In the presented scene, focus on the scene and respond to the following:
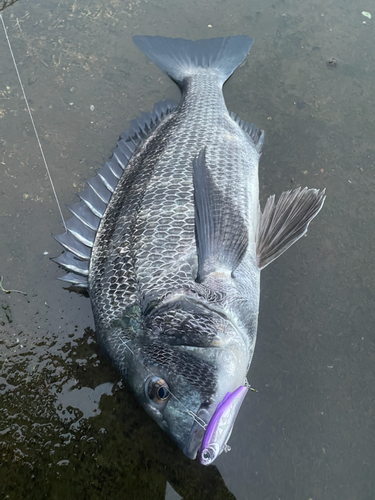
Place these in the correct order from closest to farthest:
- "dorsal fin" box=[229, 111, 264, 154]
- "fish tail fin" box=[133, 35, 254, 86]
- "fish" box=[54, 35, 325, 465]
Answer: "fish" box=[54, 35, 325, 465] → "dorsal fin" box=[229, 111, 264, 154] → "fish tail fin" box=[133, 35, 254, 86]

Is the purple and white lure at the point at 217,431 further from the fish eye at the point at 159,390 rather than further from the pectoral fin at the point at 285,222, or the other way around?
the pectoral fin at the point at 285,222

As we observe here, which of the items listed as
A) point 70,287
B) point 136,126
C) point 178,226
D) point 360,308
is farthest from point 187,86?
point 360,308

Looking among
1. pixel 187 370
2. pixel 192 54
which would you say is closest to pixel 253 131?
pixel 192 54

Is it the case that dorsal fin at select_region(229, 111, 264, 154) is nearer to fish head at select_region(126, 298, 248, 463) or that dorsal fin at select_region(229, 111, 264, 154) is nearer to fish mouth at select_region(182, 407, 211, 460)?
fish head at select_region(126, 298, 248, 463)

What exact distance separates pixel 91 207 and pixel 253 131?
158 centimetres

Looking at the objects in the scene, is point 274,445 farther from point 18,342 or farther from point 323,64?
point 323,64

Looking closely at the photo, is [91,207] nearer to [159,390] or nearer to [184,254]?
[184,254]

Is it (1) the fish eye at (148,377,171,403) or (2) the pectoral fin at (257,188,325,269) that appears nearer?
(1) the fish eye at (148,377,171,403)

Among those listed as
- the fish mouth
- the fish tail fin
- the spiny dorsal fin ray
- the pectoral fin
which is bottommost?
the fish mouth

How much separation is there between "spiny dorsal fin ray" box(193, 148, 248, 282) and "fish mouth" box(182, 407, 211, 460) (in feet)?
2.34

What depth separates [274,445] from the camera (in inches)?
90.6

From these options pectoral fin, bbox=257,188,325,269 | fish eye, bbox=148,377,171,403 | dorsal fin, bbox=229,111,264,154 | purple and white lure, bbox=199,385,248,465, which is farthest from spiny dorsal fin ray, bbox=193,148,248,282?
dorsal fin, bbox=229,111,264,154

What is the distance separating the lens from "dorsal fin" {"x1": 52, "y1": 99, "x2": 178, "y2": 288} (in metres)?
2.45

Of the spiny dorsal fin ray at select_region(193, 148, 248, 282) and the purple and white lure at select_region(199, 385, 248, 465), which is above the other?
the spiny dorsal fin ray at select_region(193, 148, 248, 282)
